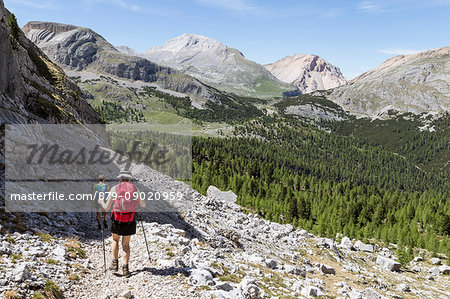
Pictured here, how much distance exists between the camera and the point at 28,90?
4056 cm

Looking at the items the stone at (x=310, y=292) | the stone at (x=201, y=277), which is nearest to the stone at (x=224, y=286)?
the stone at (x=201, y=277)

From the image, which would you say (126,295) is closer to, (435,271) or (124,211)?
(124,211)

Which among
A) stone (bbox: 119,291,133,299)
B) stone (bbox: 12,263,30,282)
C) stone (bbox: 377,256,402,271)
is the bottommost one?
stone (bbox: 377,256,402,271)

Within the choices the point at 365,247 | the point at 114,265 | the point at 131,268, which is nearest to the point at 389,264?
the point at 365,247

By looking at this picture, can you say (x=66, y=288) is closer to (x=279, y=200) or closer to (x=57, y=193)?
(x=57, y=193)

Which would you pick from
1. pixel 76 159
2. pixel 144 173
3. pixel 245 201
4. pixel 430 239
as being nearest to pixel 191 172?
pixel 245 201

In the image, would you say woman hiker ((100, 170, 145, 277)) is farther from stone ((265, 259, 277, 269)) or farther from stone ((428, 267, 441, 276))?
stone ((428, 267, 441, 276))

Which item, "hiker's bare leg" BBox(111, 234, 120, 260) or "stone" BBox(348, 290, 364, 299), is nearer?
"hiker's bare leg" BBox(111, 234, 120, 260)

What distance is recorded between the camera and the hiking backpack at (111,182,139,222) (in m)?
13.6

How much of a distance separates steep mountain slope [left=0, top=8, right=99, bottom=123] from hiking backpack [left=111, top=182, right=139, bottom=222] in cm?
1705

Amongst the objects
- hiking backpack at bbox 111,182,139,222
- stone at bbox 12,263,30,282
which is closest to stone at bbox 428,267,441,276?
hiking backpack at bbox 111,182,139,222

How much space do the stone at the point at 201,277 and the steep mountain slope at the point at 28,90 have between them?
21.0 metres

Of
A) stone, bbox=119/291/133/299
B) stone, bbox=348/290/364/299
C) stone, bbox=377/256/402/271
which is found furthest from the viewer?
stone, bbox=377/256/402/271

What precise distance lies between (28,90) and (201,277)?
1604 inches
